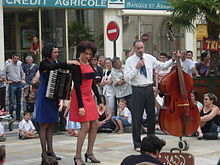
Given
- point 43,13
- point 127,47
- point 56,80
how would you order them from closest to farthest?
point 56,80 → point 43,13 → point 127,47

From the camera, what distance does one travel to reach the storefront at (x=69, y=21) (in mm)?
18188

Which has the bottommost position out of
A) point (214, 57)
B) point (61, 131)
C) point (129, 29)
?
point (61, 131)

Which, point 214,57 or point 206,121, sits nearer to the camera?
point 206,121

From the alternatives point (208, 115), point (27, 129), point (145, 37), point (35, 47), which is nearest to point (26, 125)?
point (27, 129)

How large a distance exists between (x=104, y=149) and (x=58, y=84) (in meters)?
2.04

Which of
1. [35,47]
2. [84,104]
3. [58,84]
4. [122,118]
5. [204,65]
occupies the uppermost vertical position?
[35,47]

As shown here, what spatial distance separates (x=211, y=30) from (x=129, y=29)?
→ 8.95 meters

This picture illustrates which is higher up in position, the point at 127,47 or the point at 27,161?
the point at 127,47

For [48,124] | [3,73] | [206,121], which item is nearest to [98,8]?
[3,73]

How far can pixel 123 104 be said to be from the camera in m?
11.9

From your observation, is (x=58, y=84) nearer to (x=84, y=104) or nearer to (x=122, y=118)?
(x=84, y=104)

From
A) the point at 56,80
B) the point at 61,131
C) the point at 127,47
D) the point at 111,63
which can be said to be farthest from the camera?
the point at 127,47

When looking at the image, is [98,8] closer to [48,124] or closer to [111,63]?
[111,63]

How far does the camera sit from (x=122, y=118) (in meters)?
11.6
